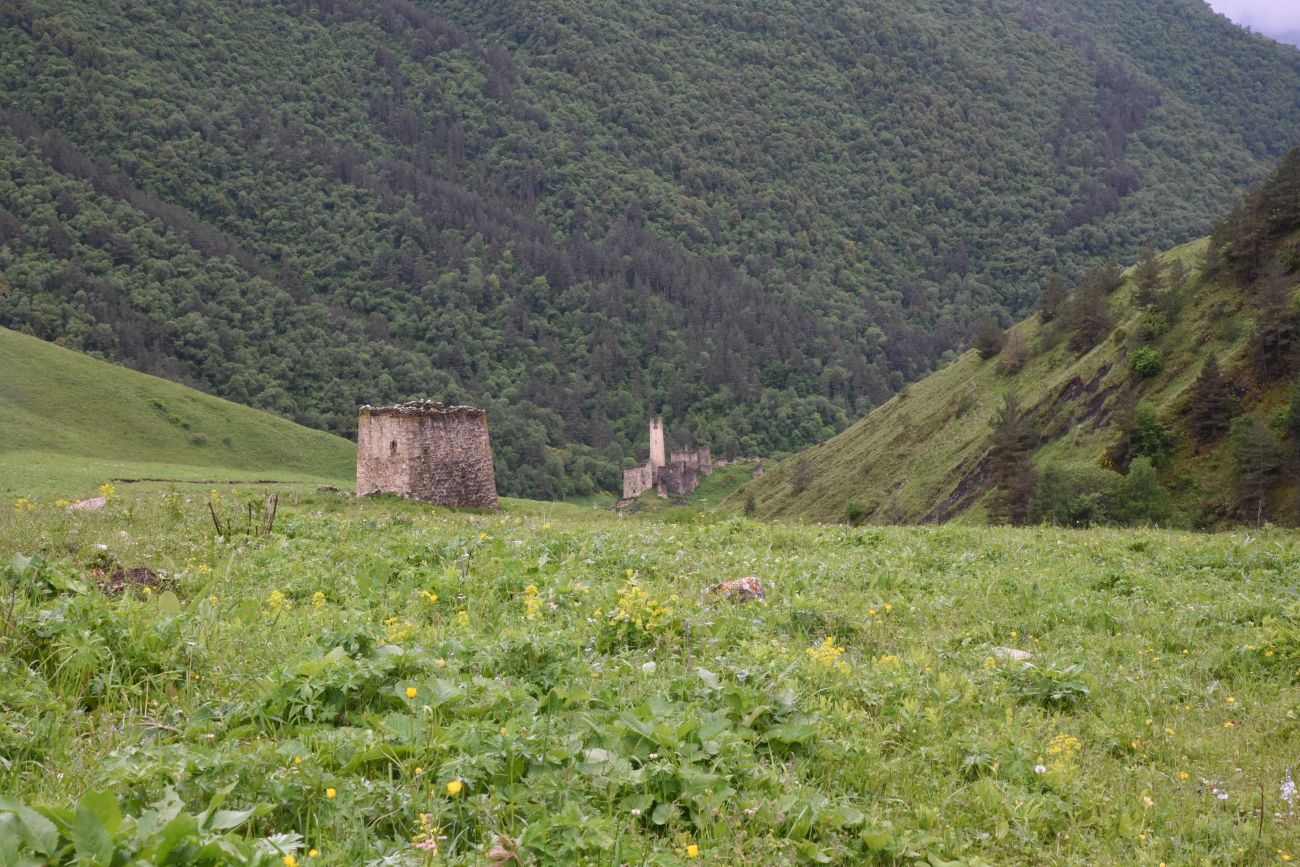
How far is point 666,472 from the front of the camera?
480ft

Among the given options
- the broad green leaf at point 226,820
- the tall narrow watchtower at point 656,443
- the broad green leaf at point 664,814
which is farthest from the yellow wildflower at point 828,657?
the tall narrow watchtower at point 656,443

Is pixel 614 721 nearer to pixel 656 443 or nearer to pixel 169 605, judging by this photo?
pixel 169 605

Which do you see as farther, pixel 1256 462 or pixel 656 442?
pixel 656 442

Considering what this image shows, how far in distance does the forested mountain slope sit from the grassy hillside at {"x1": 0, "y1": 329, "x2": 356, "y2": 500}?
4283cm

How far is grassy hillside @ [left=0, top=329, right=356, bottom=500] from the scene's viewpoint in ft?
171

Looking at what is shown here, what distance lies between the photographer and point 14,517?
1241 cm

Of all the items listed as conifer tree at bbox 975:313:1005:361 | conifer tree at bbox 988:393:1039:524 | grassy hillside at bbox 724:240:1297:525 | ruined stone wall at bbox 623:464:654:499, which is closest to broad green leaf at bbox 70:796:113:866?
grassy hillside at bbox 724:240:1297:525

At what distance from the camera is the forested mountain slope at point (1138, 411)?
45.2 metres

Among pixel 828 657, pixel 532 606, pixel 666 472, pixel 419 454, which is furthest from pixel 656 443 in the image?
pixel 828 657

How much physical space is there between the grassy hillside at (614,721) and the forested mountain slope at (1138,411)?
116ft

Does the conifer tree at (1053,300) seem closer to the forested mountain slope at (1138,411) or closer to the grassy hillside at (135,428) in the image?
the forested mountain slope at (1138,411)

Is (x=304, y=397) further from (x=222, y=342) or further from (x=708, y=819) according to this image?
(x=708, y=819)

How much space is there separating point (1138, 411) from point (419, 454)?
131 ft

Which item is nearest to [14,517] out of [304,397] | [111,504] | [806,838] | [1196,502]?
[111,504]
